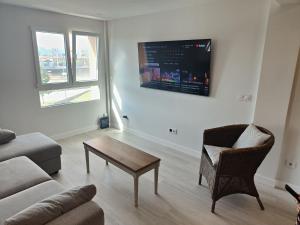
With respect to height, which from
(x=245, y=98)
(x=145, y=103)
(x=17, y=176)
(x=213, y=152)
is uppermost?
(x=245, y=98)

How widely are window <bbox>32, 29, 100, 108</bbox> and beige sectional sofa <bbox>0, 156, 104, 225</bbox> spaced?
1954 millimetres

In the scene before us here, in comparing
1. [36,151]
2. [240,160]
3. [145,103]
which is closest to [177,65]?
[145,103]

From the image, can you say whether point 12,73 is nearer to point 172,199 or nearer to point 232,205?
point 172,199

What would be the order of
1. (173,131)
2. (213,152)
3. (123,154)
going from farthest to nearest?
(173,131), (123,154), (213,152)

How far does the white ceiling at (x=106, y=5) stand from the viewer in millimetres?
2963

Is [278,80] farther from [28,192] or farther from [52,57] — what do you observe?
[52,57]

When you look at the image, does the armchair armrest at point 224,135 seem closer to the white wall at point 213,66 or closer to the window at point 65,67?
the white wall at point 213,66

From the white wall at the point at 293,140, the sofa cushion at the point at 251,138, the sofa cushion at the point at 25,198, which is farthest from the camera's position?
the white wall at the point at 293,140

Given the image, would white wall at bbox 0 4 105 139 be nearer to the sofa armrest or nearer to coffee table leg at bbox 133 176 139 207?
coffee table leg at bbox 133 176 139 207

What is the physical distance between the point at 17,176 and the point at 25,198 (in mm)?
441

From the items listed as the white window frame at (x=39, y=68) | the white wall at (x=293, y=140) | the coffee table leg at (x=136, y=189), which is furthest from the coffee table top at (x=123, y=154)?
the white window frame at (x=39, y=68)

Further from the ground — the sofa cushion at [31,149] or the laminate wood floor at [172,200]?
the sofa cushion at [31,149]

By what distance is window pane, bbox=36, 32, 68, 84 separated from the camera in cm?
372

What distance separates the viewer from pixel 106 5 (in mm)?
3135
